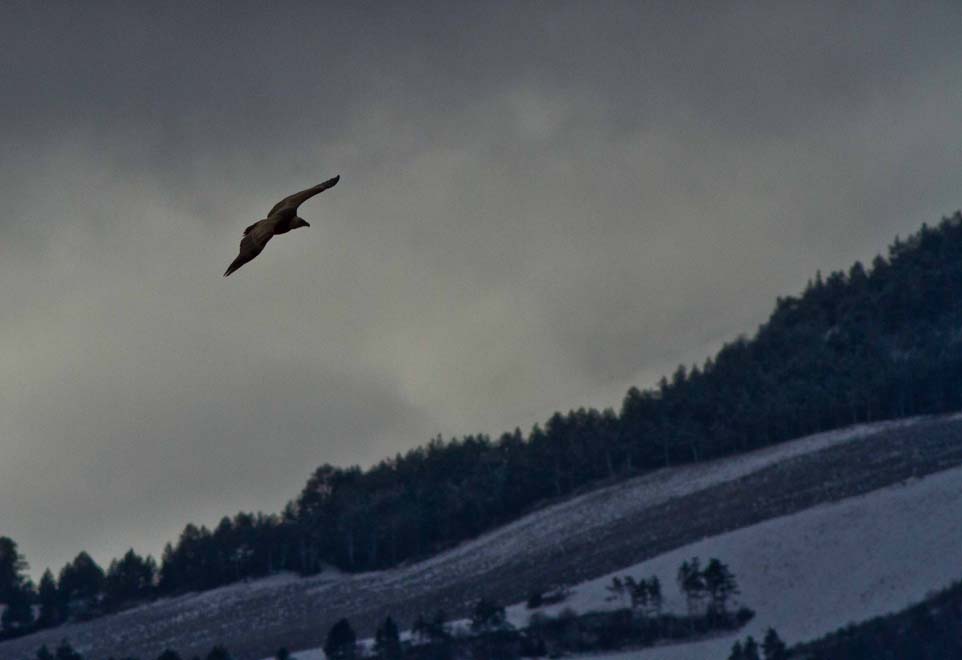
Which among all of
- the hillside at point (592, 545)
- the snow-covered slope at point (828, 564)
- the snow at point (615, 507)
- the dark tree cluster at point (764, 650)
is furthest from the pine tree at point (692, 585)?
the snow at point (615, 507)

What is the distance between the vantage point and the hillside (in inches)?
6334

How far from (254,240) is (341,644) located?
114115mm

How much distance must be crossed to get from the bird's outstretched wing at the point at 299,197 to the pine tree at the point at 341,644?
357 feet

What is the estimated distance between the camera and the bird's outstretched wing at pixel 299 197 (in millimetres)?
38594

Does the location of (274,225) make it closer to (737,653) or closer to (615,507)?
(737,653)

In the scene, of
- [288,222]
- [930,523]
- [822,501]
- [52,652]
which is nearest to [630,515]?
[822,501]

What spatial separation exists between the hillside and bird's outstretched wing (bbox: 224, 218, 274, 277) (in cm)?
10778

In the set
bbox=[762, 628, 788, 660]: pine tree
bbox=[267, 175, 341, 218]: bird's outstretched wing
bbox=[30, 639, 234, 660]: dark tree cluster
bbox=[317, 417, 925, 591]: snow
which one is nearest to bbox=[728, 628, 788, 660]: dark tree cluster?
bbox=[762, 628, 788, 660]: pine tree

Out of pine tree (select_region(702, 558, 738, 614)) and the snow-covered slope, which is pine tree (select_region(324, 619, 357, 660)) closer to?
the snow-covered slope

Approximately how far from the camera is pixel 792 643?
132875mm

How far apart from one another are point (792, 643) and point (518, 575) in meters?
40.4

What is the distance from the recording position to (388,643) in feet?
480

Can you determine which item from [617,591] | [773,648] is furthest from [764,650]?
[617,591]

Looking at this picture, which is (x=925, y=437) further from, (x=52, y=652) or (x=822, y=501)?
(x=52, y=652)
